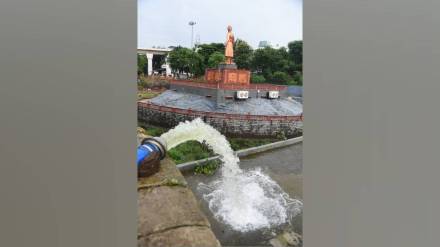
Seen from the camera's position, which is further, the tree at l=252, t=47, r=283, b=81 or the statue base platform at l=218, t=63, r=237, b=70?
the statue base platform at l=218, t=63, r=237, b=70

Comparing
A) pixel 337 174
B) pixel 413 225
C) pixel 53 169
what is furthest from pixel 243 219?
pixel 53 169

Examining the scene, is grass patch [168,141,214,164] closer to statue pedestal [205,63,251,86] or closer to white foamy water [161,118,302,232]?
white foamy water [161,118,302,232]

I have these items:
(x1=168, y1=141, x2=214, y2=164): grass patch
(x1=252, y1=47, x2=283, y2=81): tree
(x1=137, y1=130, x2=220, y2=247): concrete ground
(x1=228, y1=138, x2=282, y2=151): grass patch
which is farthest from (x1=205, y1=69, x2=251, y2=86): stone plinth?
(x1=137, y1=130, x2=220, y2=247): concrete ground

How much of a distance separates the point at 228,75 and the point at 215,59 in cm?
19

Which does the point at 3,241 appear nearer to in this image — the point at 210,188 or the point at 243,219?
the point at 210,188

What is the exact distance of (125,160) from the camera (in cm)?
268

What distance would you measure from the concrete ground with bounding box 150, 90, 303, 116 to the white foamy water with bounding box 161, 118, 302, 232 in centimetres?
19

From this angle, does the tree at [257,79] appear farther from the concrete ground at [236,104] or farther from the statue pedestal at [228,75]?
the concrete ground at [236,104]

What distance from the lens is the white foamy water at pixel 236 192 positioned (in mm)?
2945

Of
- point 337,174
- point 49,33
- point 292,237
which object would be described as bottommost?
point 292,237

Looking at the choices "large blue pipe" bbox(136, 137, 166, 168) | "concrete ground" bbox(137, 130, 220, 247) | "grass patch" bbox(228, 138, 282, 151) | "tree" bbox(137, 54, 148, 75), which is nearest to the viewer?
"concrete ground" bbox(137, 130, 220, 247)

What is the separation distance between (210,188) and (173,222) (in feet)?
1.39

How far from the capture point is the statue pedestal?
3242mm

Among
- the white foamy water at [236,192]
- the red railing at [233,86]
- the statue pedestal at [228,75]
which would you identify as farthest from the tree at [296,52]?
the white foamy water at [236,192]
